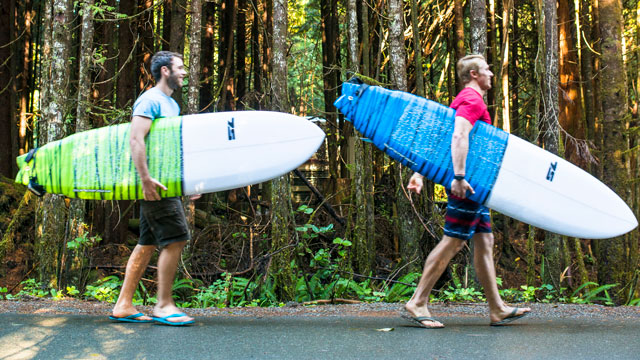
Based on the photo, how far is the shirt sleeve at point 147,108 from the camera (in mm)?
3762

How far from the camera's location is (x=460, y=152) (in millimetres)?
3664

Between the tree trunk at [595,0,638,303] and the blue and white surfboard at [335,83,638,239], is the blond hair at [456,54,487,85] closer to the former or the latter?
the blue and white surfboard at [335,83,638,239]

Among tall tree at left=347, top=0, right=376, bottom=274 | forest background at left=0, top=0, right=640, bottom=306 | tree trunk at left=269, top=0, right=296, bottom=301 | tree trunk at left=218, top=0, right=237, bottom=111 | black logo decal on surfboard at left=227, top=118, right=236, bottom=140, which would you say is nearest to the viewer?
black logo decal on surfboard at left=227, top=118, right=236, bottom=140

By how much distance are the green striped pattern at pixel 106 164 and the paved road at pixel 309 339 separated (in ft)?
3.01

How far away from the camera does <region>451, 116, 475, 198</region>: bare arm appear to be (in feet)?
12.0

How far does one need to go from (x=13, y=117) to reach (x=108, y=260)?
14.1ft

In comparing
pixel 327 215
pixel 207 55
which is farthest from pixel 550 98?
pixel 207 55

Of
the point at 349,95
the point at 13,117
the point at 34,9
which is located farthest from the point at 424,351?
the point at 34,9

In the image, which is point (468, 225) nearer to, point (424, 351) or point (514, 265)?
point (424, 351)

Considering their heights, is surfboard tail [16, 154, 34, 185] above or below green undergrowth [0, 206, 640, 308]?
above

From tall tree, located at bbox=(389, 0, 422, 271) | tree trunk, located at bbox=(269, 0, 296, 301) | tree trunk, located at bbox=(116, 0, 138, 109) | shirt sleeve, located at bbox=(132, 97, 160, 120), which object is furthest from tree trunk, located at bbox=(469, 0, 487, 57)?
tree trunk, located at bbox=(116, 0, 138, 109)

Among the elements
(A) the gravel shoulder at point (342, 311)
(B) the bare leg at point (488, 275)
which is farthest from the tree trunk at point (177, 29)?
(B) the bare leg at point (488, 275)

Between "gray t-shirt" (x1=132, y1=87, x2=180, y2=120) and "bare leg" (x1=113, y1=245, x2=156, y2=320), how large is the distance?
35.8 inches

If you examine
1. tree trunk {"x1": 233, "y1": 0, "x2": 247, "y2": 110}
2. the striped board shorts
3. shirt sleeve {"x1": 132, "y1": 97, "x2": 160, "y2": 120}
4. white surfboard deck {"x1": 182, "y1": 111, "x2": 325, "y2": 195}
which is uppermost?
tree trunk {"x1": 233, "y1": 0, "x2": 247, "y2": 110}
